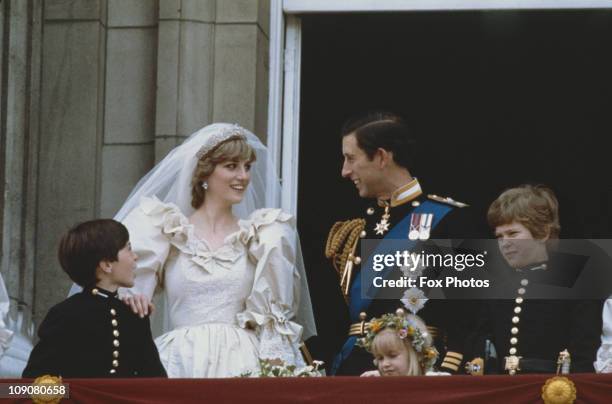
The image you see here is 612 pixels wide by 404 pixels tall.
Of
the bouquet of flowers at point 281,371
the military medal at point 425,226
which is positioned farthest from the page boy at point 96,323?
the military medal at point 425,226

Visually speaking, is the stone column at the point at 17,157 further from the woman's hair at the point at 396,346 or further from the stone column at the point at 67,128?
the woman's hair at the point at 396,346

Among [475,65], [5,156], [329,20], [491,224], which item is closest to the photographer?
[491,224]

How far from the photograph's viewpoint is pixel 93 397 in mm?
7555

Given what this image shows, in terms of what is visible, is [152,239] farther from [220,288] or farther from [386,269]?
[386,269]

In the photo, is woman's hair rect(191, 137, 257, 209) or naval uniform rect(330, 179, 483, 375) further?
woman's hair rect(191, 137, 257, 209)

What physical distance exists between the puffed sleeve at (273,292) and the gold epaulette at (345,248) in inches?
8.5

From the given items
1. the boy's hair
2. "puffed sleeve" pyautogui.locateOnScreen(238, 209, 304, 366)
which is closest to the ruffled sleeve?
"puffed sleeve" pyautogui.locateOnScreen(238, 209, 304, 366)

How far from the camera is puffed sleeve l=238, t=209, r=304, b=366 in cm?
906

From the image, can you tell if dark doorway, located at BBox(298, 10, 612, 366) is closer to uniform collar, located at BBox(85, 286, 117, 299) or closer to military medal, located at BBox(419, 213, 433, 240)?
military medal, located at BBox(419, 213, 433, 240)

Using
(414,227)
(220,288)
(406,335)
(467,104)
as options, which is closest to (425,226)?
(414,227)

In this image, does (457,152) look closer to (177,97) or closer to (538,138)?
(538,138)

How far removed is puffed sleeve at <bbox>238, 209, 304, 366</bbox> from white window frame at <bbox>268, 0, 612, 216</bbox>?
3.40ft

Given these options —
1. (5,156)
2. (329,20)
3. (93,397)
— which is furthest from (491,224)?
(329,20)

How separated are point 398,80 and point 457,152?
0.75 m
